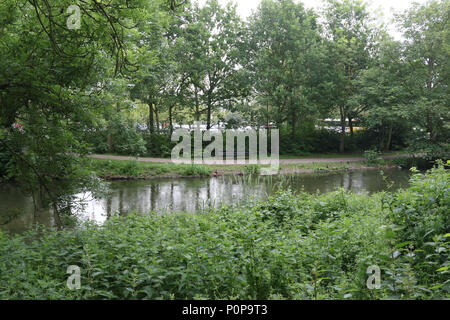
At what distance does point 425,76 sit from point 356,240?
19836 millimetres

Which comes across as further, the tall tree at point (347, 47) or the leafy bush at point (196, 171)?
the tall tree at point (347, 47)

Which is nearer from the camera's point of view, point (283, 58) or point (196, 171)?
point (196, 171)

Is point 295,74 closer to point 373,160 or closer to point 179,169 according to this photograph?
point 373,160

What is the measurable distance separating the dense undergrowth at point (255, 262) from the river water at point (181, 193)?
4.58m

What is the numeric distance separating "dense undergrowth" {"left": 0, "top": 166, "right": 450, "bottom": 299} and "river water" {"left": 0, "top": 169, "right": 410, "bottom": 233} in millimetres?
4584

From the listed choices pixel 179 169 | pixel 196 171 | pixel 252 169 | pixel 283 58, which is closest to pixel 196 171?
pixel 196 171

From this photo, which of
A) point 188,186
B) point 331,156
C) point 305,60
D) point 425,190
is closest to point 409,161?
point 331,156

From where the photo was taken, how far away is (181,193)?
1420 centimetres

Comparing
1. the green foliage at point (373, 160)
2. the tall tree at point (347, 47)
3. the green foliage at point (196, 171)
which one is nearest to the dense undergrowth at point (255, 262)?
the green foliage at point (196, 171)

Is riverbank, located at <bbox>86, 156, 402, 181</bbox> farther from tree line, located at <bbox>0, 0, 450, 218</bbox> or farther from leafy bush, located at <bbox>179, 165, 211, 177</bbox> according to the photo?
tree line, located at <bbox>0, 0, 450, 218</bbox>

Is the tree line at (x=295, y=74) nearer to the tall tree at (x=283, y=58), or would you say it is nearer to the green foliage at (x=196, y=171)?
the tall tree at (x=283, y=58)

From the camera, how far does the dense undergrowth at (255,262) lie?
3324mm

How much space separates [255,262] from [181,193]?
10.5 metres
